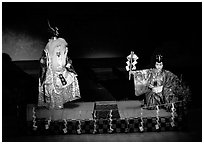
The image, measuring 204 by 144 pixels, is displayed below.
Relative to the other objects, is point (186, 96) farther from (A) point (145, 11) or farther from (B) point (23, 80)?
(B) point (23, 80)

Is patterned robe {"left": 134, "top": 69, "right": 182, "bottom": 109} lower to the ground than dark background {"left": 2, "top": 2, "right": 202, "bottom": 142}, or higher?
lower

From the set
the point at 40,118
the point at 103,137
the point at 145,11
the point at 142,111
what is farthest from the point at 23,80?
the point at 145,11

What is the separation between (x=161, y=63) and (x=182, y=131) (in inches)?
26.6

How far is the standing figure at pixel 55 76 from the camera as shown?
111 inches

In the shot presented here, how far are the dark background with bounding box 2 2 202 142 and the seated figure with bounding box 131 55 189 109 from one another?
0.32 feet

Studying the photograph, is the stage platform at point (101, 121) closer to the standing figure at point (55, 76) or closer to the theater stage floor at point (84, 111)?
the theater stage floor at point (84, 111)

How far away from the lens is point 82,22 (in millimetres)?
2875

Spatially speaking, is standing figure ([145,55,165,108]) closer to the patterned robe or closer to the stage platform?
the patterned robe

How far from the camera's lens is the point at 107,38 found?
291 centimetres

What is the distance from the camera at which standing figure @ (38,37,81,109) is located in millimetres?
2814

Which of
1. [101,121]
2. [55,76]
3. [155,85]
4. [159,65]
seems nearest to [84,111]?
[101,121]

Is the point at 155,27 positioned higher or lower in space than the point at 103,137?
higher

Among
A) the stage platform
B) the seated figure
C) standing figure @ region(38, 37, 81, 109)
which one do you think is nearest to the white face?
the seated figure

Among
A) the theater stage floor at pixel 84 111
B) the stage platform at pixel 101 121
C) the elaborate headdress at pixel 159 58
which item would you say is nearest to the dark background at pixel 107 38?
the elaborate headdress at pixel 159 58
